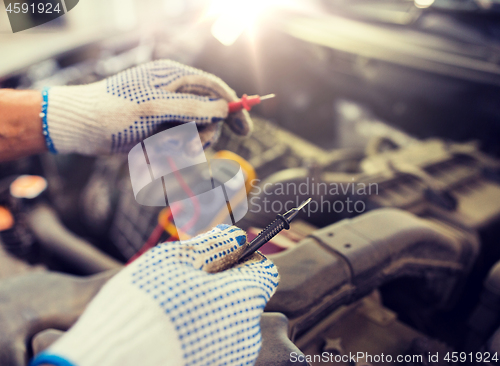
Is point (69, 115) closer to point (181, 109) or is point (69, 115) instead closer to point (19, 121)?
point (19, 121)

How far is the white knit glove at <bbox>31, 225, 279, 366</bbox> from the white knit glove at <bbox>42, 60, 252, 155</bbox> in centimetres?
34

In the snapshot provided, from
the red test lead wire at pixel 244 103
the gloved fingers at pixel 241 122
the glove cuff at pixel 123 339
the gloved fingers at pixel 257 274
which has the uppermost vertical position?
the red test lead wire at pixel 244 103

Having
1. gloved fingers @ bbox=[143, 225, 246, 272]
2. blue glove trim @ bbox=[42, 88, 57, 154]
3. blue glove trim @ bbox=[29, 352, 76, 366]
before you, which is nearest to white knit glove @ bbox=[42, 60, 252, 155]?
blue glove trim @ bbox=[42, 88, 57, 154]

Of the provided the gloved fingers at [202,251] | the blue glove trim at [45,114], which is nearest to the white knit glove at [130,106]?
the blue glove trim at [45,114]

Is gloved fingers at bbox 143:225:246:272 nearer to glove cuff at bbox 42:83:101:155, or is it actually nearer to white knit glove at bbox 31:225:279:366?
white knit glove at bbox 31:225:279:366

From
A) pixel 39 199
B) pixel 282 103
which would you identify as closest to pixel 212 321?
pixel 39 199

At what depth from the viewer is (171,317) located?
33 centimetres

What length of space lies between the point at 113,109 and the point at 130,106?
0.04 metres

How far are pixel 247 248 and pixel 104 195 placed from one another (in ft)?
3.30

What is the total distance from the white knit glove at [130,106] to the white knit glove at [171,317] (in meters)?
0.34

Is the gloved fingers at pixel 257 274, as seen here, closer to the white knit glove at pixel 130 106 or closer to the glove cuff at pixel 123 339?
the glove cuff at pixel 123 339

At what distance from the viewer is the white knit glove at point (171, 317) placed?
316 millimetres

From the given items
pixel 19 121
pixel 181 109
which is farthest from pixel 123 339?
pixel 19 121

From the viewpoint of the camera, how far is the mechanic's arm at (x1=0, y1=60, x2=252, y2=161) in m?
0.65
